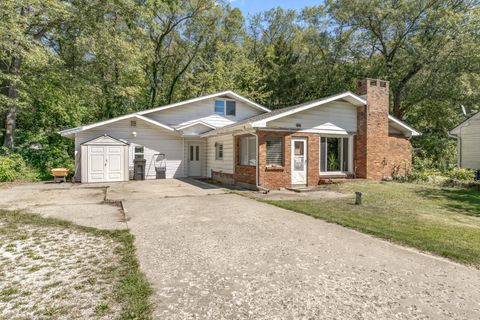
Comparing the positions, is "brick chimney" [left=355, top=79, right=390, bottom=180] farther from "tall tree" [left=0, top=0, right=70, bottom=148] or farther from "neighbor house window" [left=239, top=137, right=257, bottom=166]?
"tall tree" [left=0, top=0, right=70, bottom=148]

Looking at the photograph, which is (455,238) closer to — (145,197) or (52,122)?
(145,197)

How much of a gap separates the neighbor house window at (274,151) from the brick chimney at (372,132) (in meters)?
4.27

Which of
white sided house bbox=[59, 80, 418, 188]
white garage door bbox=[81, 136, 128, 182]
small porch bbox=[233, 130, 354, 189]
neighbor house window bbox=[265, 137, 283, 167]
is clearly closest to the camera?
small porch bbox=[233, 130, 354, 189]

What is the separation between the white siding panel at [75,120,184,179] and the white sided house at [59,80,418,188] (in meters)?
0.05

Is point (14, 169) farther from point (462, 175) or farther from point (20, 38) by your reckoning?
point (462, 175)

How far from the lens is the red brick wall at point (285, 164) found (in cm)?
1186

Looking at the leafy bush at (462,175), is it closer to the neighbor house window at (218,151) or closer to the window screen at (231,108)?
the neighbor house window at (218,151)

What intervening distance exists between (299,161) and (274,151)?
1411 mm

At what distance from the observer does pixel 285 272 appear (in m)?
3.78

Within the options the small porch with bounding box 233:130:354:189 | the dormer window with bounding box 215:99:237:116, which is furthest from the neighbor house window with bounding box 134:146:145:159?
the small porch with bounding box 233:130:354:189

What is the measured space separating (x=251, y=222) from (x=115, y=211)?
3.77 m

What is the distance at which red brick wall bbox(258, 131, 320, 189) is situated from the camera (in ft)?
38.9

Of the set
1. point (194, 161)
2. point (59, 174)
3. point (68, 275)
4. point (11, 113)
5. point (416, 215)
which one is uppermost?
point (11, 113)

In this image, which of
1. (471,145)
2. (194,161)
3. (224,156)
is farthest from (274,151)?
(471,145)
